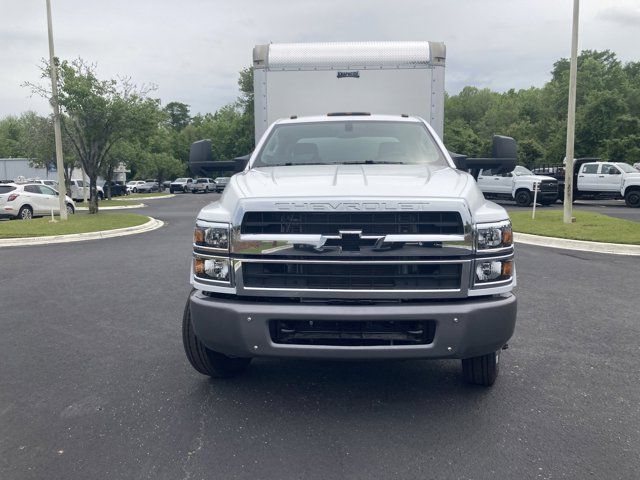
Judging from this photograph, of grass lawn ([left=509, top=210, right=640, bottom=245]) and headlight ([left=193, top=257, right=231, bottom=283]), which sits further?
grass lawn ([left=509, top=210, right=640, bottom=245])

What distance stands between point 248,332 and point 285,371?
119 cm

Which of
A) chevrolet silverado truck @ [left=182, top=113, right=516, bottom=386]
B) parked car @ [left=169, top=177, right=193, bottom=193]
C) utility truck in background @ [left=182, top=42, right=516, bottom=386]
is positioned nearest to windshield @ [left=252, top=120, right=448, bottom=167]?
utility truck in background @ [left=182, top=42, right=516, bottom=386]

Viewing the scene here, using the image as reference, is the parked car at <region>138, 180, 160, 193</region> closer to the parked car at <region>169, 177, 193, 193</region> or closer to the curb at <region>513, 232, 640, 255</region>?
the parked car at <region>169, 177, 193, 193</region>

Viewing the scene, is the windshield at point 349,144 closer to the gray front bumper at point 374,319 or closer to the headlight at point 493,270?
the headlight at point 493,270

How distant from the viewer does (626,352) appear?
4.84 m

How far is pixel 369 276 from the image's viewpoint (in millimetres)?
3338

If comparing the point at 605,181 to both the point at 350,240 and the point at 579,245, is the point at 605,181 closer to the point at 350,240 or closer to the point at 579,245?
the point at 579,245

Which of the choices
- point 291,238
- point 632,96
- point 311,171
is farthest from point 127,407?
point 632,96

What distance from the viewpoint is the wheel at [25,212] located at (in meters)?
20.4

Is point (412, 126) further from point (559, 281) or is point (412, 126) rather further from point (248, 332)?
point (559, 281)

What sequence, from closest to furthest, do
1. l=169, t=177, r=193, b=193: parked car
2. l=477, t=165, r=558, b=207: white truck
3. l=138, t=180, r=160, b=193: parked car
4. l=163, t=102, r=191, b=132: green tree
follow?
l=477, t=165, r=558, b=207: white truck
l=169, t=177, r=193, b=193: parked car
l=138, t=180, r=160, b=193: parked car
l=163, t=102, r=191, b=132: green tree

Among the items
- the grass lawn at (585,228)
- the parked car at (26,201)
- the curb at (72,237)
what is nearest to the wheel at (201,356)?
the grass lawn at (585,228)

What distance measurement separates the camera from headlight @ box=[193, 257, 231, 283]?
11.3 feet

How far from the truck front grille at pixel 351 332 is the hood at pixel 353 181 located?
0.77 m
